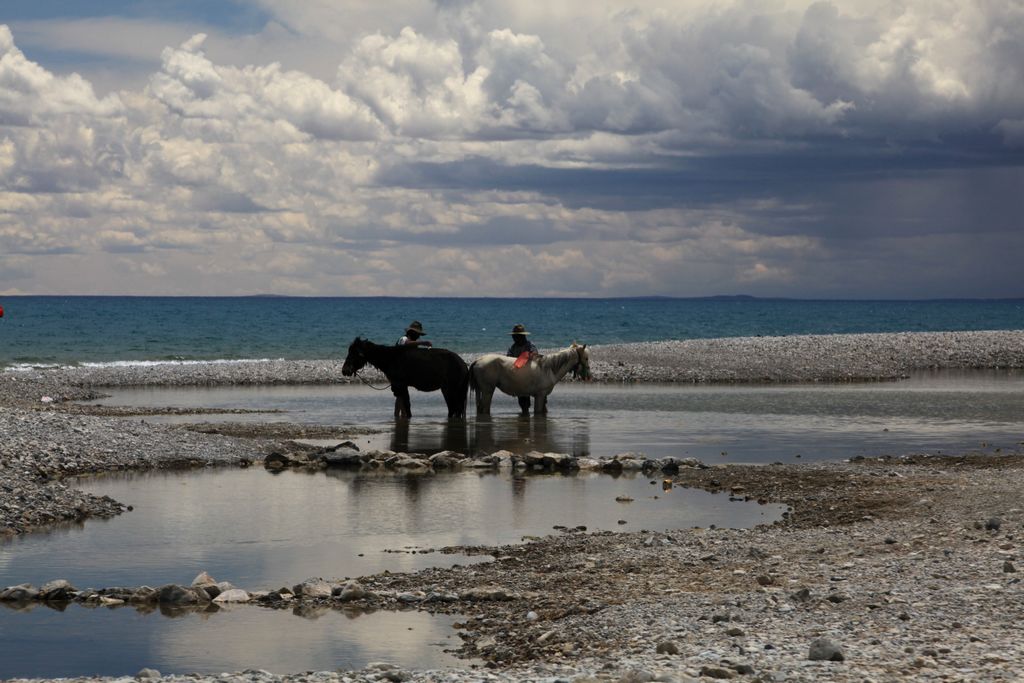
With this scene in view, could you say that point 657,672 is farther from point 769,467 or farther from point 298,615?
point 769,467

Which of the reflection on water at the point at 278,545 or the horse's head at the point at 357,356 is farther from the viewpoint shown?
the horse's head at the point at 357,356

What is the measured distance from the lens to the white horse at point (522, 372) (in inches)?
1267

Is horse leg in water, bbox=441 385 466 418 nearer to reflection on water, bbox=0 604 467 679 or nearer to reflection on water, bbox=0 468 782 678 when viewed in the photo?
reflection on water, bbox=0 468 782 678

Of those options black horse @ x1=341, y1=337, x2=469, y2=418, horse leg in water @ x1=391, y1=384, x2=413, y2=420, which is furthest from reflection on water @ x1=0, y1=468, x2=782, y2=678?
horse leg in water @ x1=391, y1=384, x2=413, y2=420

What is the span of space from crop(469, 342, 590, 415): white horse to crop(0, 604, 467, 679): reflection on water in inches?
786

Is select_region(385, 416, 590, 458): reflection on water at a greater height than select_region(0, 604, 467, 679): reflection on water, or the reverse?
select_region(385, 416, 590, 458): reflection on water

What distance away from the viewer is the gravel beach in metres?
9.74

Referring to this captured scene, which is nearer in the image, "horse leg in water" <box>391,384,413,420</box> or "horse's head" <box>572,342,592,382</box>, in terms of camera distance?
"horse leg in water" <box>391,384,413,420</box>

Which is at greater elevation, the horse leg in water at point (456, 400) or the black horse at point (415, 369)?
the black horse at point (415, 369)

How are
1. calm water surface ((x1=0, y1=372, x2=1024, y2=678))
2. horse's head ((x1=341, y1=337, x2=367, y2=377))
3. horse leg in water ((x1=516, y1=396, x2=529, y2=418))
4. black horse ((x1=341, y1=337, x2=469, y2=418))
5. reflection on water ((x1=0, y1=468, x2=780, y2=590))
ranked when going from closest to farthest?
calm water surface ((x1=0, y1=372, x2=1024, y2=678)) → reflection on water ((x1=0, y1=468, x2=780, y2=590)) → black horse ((x1=341, y1=337, x2=469, y2=418)) → horse's head ((x1=341, y1=337, x2=367, y2=377)) → horse leg in water ((x1=516, y1=396, x2=529, y2=418))

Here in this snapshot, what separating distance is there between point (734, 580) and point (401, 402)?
19641 millimetres

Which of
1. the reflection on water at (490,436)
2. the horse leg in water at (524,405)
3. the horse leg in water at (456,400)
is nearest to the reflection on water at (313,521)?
the reflection on water at (490,436)

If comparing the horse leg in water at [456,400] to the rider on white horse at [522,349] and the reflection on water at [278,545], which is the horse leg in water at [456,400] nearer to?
the rider on white horse at [522,349]

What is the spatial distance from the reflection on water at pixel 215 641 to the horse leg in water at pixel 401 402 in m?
19.2
